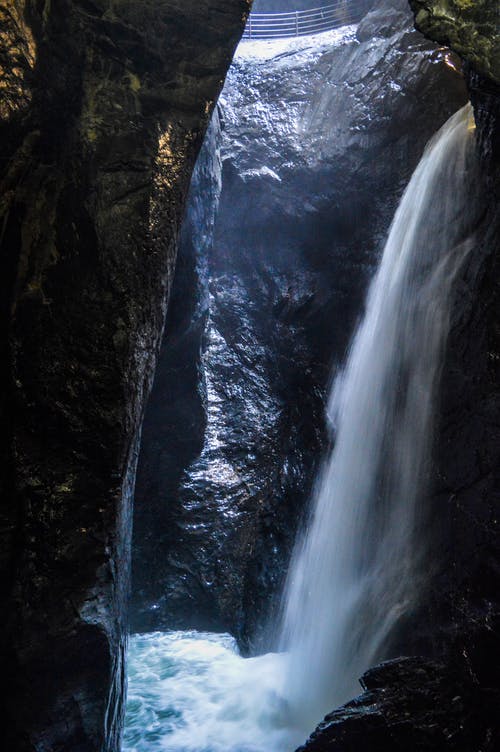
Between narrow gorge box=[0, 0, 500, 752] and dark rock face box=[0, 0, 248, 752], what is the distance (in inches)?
0.6

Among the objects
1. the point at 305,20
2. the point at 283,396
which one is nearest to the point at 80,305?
the point at 283,396

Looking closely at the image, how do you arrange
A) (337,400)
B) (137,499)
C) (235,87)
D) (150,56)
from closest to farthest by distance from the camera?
(150,56)
(137,499)
(337,400)
(235,87)

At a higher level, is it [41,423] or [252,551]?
[41,423]

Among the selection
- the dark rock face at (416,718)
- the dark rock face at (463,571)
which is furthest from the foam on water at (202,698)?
the dark rock face at (463,571)

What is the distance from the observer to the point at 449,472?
421 centimetres

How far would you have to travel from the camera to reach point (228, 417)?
829 centimetres

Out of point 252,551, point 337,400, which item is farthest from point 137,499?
point 337,400

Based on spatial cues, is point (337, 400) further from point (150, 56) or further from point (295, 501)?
point (150, 56)

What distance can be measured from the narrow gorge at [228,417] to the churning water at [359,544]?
35 mm

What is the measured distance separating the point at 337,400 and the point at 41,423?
16.9ft

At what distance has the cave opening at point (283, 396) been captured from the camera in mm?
4961

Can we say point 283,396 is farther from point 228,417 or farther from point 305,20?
point 305,20

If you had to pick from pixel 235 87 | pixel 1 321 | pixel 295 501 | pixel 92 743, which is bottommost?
pixel 92 743

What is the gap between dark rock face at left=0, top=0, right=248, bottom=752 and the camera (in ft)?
10.2
